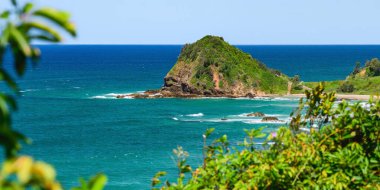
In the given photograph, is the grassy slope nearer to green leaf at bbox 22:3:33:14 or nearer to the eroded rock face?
the eroded rock face

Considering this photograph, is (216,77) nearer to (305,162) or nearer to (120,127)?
(120,127)

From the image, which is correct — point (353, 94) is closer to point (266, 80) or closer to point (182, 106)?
point (266, 80)

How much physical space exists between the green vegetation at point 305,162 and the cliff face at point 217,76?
95.0 metres

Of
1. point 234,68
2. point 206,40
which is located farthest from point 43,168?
point 206,40

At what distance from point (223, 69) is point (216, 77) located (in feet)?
7.62

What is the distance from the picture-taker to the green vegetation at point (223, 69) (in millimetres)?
106562

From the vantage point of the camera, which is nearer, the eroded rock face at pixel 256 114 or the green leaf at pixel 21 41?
the green leaf at pixel 21 41

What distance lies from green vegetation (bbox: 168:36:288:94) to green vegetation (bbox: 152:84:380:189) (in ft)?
316

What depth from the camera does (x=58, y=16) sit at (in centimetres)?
285

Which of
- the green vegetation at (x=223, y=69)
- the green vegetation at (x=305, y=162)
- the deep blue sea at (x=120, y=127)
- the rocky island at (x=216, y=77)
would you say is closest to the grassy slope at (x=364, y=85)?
the rocky island at (x=216, y=77)

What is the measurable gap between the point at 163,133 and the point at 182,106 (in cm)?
2515

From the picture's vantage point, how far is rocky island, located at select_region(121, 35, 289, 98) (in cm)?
10619

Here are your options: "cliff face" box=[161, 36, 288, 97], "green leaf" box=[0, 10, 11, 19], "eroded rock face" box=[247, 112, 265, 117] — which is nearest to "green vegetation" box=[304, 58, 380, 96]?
"cliff face" box=[161, 36, 288, 97]

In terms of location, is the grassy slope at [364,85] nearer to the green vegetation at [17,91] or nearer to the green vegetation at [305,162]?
the green vegetation at [305,162]
